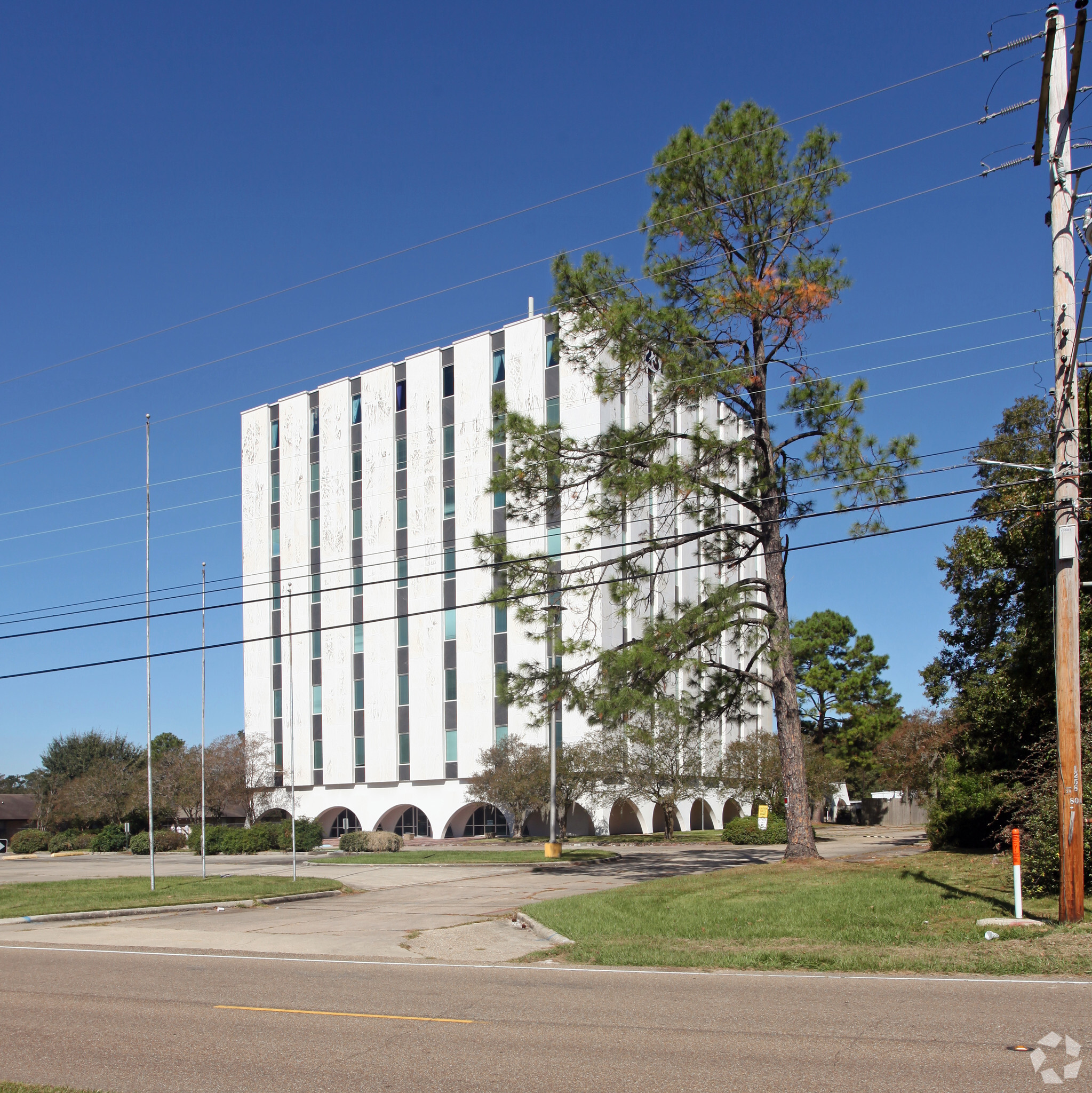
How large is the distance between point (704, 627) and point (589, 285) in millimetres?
8518

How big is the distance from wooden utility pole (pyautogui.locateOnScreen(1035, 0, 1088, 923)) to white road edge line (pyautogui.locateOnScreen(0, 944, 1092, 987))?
3324mm

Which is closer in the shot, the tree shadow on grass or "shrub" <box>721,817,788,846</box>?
the tree shadow on grass

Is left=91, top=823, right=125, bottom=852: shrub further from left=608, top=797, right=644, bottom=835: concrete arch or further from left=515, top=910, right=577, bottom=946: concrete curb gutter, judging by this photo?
left=515, top=910, right=577, bottom=946: concrete curb gutter

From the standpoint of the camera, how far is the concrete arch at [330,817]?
5681 cm

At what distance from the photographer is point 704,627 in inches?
917

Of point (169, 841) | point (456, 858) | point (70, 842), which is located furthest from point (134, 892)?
Answer: point (70, 842)

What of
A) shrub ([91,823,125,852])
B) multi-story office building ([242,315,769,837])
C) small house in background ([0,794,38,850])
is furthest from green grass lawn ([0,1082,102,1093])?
small house in background ([0,794,38,850])

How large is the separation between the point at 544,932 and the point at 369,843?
28131 millimetres

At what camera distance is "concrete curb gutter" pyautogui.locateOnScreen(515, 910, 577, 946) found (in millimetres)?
14438

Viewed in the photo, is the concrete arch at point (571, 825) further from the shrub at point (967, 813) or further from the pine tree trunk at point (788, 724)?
the pine tree trunk at point (788, 724)

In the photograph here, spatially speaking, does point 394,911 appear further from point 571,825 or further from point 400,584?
point 400,584

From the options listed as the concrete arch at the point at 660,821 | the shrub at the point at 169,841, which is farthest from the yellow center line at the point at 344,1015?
the shrub at the point at 169,841

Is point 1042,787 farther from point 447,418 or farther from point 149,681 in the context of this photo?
point 447,418

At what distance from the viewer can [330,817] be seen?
189 ft
